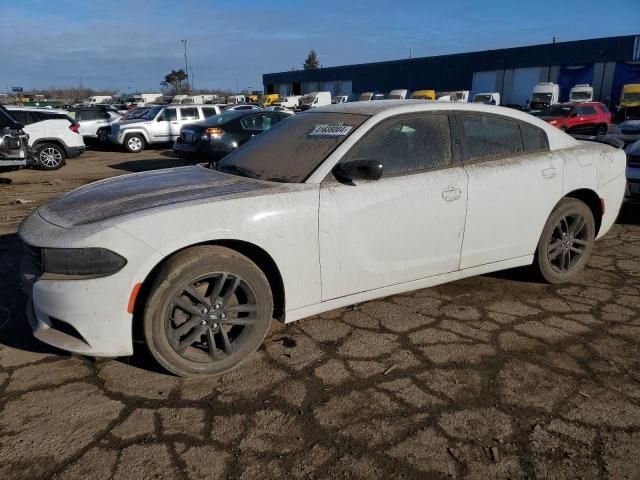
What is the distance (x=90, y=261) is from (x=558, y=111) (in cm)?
2185

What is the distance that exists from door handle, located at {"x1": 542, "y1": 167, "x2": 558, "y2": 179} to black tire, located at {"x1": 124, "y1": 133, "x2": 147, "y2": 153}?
15.2 meters

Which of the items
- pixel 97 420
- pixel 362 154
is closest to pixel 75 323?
pixel 97 420

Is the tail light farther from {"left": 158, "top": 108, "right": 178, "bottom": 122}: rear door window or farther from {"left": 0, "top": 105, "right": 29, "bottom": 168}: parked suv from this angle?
{"left": 158, "top": 108, "right": 178, "bottom": 122}: rear door window

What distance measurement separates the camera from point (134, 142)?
16688 mm

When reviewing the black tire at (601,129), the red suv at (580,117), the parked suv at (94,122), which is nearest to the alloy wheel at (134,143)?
the parked suv at (94,122)

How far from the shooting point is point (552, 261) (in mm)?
4301

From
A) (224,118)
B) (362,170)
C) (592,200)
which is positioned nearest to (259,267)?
(362,170)

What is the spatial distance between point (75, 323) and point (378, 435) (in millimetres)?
1661

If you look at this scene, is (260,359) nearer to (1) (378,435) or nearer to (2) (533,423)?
(1) (378,435)

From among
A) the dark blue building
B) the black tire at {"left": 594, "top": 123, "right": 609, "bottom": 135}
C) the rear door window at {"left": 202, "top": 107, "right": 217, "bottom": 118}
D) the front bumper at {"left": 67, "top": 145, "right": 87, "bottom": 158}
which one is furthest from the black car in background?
the dark blue building

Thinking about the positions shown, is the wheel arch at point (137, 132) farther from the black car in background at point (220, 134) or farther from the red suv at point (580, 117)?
the red suv at point (580, 117)

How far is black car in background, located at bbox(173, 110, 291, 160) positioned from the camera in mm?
11219

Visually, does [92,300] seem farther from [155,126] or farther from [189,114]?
[189,114]

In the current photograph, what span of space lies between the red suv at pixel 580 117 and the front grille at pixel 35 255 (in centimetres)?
2045
